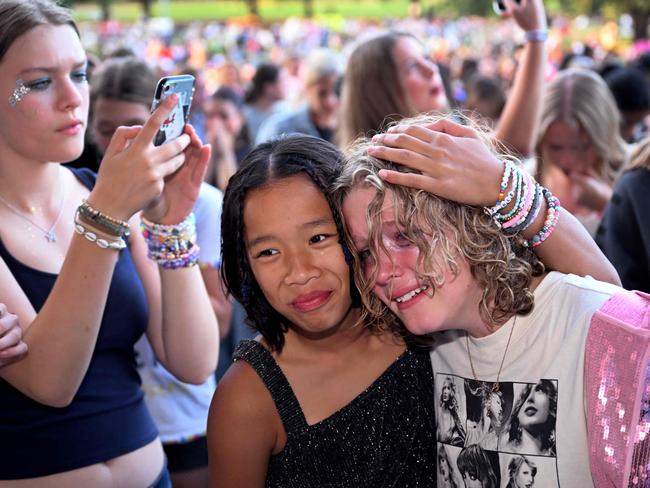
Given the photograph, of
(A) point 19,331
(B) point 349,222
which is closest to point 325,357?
(B) point 349,222

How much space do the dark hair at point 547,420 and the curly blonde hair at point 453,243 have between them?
19 cm

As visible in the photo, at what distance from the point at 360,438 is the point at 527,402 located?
0.45 metres

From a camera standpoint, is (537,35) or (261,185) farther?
(537,35)

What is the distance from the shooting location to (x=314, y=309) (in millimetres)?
1952

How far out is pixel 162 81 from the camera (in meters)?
1.97

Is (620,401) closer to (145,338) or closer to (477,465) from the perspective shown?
(477,465)

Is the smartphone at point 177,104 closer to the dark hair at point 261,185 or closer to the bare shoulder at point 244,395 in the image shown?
the dark hair at point 261,185

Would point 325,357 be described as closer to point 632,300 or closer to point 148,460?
point 148,460

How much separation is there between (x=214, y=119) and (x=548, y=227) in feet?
22.0

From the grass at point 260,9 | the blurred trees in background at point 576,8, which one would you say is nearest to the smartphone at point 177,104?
the blurred trees in background at point 576,8

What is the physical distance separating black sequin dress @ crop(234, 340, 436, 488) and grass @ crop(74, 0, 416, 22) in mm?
55024

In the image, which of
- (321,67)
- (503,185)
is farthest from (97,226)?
(321,67)

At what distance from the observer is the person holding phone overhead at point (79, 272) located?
1.93m

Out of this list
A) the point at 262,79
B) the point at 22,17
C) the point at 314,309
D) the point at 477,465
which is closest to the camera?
the point at 477,465
